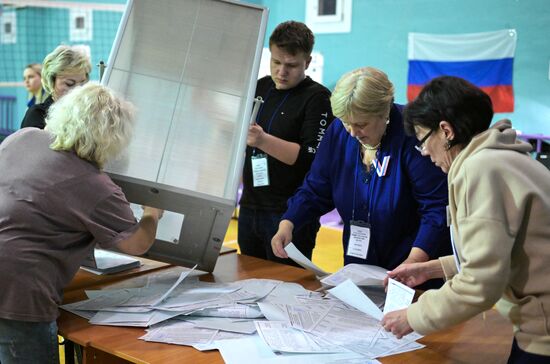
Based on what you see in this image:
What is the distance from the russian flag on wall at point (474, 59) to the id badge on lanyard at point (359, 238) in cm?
397

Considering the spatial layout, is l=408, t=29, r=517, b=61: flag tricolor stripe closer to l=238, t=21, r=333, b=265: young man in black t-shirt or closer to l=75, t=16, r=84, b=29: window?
l=238, t=21, r=333, b=265: young man in black t-shirt

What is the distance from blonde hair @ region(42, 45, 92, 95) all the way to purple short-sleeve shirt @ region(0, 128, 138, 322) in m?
1.12

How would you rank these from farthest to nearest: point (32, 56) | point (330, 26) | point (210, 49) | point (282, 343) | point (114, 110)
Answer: point (32, 56) → point (330, 26) → point (210, 49) → point (114, 110) → point (282, 343)

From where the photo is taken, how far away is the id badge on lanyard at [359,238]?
2246mm

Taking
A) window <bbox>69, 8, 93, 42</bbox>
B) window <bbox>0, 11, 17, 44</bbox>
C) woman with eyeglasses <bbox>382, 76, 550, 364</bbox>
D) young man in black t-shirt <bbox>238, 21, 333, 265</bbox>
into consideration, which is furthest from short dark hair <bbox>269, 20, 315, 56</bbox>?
window <bbox>0, 11, 17, 44</bbox>

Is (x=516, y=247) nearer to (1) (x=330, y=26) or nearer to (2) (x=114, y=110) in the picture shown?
(2) (x=114, y=110)

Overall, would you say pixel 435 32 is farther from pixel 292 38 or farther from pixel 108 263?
pixel 108 263

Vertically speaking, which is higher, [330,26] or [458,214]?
[330,26]

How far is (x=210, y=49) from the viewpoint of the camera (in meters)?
2.17

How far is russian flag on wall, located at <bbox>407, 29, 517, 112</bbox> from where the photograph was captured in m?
5.92

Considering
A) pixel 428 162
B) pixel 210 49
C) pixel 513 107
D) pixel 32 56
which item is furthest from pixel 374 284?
pixel 32 56

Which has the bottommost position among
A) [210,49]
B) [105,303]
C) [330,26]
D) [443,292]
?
[105,303]

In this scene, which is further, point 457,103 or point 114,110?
point 114,110

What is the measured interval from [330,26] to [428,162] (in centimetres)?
512
